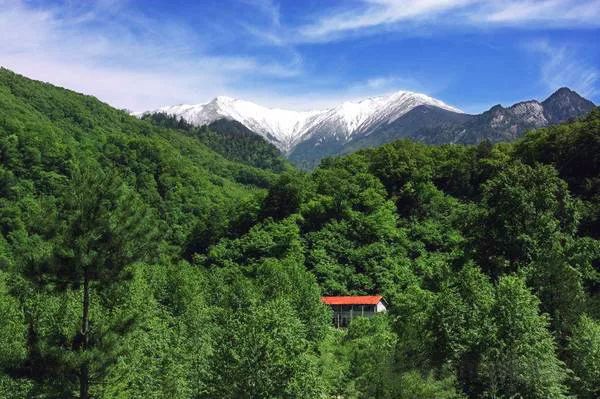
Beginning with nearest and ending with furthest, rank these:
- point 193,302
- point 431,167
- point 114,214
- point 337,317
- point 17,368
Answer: point 17,368
point 114,214
point 193,302
point 337,317
point 431,167

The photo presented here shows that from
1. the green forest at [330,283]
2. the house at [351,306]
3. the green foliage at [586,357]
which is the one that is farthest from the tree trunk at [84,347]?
the house at [351,306]

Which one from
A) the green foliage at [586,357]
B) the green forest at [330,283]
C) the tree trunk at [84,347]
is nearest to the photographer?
the tree trunk at [84,347]

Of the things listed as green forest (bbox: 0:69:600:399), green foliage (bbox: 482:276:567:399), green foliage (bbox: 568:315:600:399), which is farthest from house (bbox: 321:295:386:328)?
green foliage (bbox: 482:276:567:399)

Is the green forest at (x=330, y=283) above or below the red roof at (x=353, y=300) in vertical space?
above

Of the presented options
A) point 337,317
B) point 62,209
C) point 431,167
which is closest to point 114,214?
point 62,209

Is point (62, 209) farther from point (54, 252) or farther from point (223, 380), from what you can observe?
point (223, 380)

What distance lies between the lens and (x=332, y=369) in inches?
1417

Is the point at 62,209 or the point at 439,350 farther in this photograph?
the point at 439,350

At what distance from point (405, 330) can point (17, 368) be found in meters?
18.3

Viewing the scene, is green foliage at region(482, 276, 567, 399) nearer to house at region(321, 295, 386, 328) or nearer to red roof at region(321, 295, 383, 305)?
house at region(321, 295, 386, 328)

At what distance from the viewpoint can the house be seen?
6116 cm

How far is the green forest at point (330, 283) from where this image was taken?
23.5 m

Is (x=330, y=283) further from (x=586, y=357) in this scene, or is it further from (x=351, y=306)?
(x=586, y=357)

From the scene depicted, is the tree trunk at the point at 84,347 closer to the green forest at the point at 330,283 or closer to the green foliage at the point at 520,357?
the green forest at the point at 330,283
